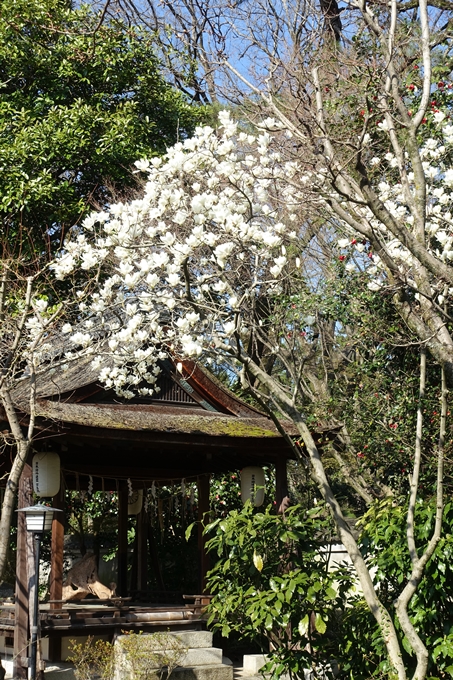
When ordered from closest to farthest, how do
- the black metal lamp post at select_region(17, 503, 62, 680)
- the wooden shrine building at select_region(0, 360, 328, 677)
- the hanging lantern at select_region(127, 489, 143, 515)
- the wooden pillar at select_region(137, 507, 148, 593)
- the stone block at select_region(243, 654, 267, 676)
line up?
the black metal lamp post at select_region(17, 503, 62, 680) → the wooden shrine building at select_region(0, 360, 328, 677) → the stone block at select_region(243, 654, 267, 676) → the wooden pillar at select_region(137, 507, 148, 593) → the hanging lantern at select_region(127, 489, 143, 515)

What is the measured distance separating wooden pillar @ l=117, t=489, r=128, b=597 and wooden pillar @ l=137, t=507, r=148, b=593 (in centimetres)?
24

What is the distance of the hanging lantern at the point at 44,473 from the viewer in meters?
8.66

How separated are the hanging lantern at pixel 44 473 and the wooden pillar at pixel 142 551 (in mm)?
3758

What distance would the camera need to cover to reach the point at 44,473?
342 inches

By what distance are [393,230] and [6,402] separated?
152 inches

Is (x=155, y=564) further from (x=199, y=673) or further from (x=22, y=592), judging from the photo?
(x=22, y=592)

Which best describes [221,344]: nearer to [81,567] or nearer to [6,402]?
[6,402]

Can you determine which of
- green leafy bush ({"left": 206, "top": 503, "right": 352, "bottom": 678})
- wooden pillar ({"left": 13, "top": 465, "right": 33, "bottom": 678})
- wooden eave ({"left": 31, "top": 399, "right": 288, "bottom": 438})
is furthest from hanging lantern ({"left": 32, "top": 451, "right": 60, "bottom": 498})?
green leafy bush ({"left": 206, "top": 503, "right": 352, "bottom": 678})

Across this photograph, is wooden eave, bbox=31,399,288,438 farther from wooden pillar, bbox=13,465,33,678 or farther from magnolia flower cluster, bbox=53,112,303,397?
wooden pillar, bbox=13,465,33,678

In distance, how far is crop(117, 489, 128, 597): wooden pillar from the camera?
12.2 m

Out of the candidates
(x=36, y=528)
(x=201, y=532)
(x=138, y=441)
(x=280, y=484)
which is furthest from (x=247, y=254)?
(x=36, y=528)

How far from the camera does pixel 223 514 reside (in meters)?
13.3

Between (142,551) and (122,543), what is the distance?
0.36 metres

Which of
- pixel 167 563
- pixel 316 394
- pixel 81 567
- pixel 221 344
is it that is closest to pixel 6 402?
pixel 221 344
